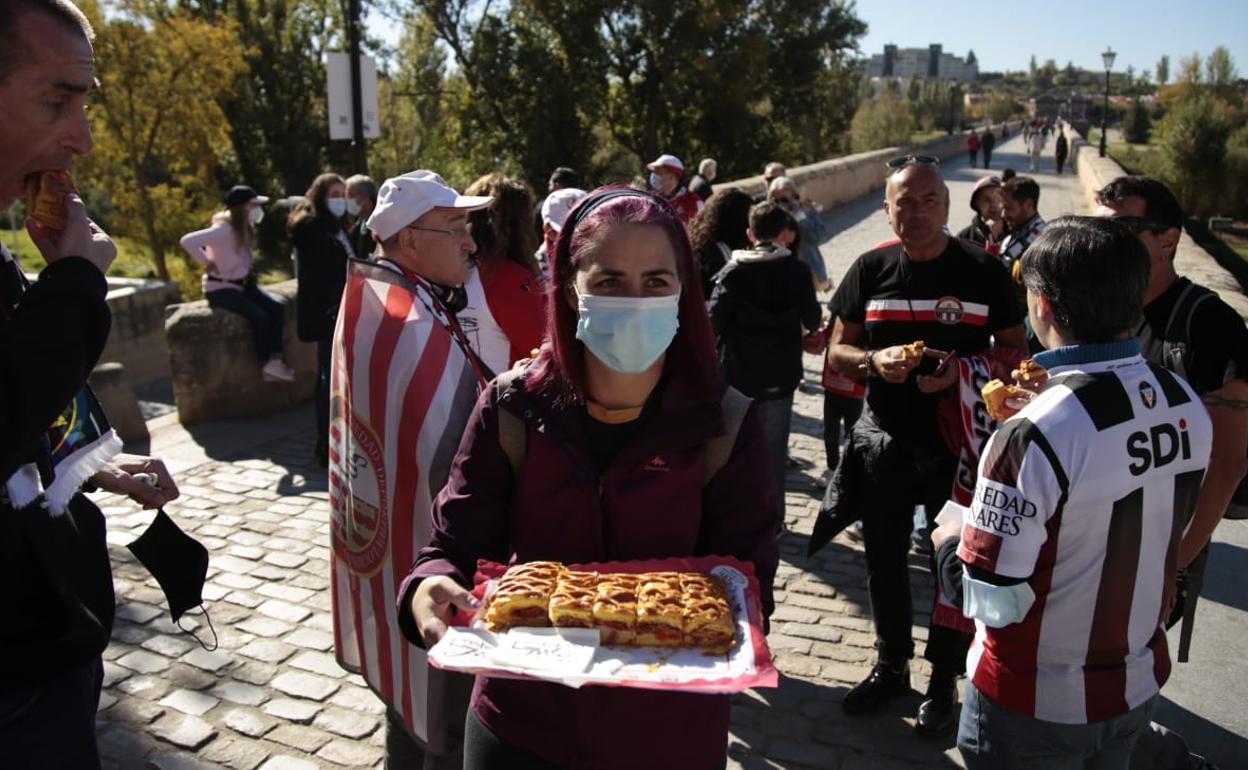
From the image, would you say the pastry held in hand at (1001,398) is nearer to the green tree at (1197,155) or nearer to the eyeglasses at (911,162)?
the eyeglasses at (911,162)

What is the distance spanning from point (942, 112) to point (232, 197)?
75993 millimetres

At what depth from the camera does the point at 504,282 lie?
13.9ft

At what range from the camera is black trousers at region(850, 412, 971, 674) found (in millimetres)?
4102

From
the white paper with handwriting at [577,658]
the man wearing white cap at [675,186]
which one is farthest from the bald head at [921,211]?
the man wearing white cap at [675,186]

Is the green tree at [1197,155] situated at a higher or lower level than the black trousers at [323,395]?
Answer: higher

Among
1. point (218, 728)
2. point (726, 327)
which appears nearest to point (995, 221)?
point (726, 327)

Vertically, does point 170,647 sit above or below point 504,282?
below

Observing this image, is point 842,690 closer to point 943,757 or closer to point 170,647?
point 943,757

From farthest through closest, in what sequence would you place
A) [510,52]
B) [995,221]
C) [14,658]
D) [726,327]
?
[510,52]
[995,221]
[726,327]
[14,658]

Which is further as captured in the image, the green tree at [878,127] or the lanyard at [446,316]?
the green tree at [878,127]

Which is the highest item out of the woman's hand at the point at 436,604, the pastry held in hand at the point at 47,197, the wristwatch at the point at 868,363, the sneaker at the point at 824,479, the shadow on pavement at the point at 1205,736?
the pastry held in hand at the point at 47,197

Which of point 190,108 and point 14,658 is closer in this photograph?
point 14,658

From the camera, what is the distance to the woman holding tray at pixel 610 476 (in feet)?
7.12

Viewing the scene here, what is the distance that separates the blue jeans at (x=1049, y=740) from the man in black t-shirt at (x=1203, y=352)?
0.91 meters
